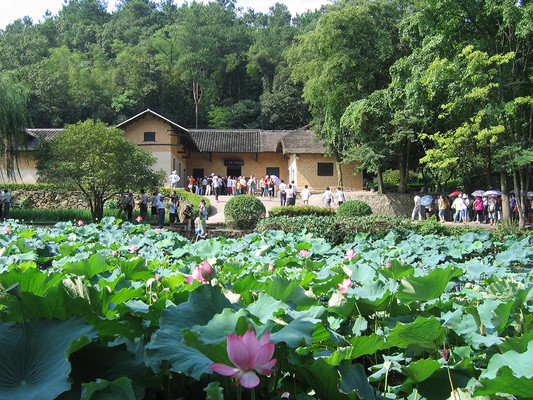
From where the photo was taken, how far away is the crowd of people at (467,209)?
21094 mm

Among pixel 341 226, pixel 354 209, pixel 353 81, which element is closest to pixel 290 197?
pixel 354 209

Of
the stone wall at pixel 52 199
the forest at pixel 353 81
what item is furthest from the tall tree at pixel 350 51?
the stone wall at pixel 52 199

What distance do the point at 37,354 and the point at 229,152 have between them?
116 feet

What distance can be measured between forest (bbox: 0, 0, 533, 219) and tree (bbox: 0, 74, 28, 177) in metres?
0.15

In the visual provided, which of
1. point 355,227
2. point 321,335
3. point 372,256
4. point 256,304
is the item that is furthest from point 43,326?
point 355,227

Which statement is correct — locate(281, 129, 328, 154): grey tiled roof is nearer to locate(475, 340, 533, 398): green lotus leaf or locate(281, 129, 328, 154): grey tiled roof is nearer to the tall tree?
the tall tree

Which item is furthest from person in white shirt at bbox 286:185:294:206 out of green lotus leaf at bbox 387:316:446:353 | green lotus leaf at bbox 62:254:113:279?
green lotus leaf at bbox 387:316:446:353

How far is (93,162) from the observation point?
18719 millimetres

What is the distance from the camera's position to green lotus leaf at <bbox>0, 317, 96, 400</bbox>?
957 millimetres

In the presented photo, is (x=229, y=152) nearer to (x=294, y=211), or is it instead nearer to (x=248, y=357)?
(x=294, y=211)

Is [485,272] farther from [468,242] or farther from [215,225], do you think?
[215,225]

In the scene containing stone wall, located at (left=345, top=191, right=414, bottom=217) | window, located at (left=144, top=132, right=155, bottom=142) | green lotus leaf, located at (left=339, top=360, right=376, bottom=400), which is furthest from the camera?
window, located at (left=144, top=132, right=155, bottom=142)

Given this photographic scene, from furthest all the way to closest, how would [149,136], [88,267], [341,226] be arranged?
[149,136]
[341,226]
[88,267]

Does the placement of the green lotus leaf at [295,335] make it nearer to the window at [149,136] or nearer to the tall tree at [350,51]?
the tall tree at [350,51]
